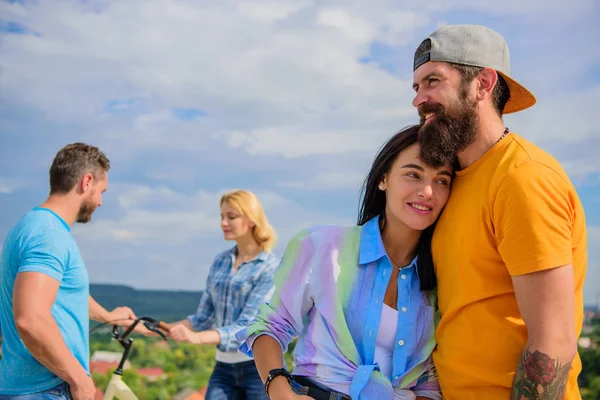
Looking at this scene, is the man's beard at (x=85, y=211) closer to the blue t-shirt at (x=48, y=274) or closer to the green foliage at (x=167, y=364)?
the blue t-shirt at (x=48, y=274)

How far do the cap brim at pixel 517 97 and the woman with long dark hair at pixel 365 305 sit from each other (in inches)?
15.2

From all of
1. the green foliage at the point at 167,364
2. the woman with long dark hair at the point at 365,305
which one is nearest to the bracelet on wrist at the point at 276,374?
the woman with long dark hair at the point at 365,305

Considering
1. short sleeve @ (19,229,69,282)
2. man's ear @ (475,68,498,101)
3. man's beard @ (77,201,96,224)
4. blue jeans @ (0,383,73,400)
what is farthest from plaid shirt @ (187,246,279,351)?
man's ear @ (475,68,498,101)

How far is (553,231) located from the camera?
188 cm

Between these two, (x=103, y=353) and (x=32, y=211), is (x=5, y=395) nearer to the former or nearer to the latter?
(x=32, y=211)

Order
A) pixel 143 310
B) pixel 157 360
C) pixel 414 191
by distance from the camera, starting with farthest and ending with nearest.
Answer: pixel 143 310 < pixel 157 360 < pixel 414 191

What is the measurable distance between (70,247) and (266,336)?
1.36 meters

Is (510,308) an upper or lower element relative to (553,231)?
lower

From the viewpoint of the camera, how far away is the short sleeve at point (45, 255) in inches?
118

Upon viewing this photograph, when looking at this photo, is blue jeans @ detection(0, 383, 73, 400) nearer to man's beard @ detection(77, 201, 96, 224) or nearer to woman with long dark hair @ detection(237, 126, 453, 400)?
man's beard @ detection(77, 201, 96, 224)

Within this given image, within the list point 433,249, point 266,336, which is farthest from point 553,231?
point 266,336

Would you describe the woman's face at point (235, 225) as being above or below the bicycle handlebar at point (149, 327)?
above

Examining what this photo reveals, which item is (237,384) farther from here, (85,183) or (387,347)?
(387,347)

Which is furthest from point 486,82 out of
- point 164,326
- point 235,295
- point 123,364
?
point 123,364
